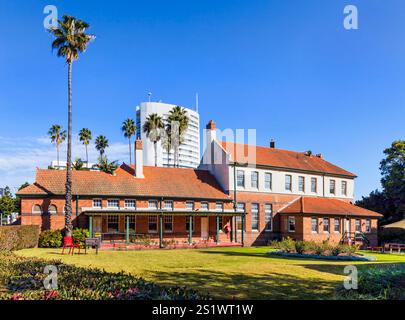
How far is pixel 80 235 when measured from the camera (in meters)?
29.2

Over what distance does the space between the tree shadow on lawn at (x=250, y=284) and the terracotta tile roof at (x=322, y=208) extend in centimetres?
2405

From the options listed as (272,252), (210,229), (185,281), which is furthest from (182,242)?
(185,281)

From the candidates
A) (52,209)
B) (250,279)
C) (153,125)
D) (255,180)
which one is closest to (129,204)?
(52,209)

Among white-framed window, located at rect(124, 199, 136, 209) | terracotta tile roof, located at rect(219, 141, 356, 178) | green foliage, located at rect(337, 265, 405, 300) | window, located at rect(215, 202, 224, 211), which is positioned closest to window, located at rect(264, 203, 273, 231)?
terracotta tile roof, located at rect(219, 141, 356, 178)

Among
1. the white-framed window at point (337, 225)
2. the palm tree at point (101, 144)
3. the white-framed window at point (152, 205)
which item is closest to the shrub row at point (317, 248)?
the white-framed window at point (152, 205)

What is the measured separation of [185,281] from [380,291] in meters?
5.98

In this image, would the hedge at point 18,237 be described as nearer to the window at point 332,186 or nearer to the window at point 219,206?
the window at point 219,206

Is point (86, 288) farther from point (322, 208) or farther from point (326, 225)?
point (322, 208)

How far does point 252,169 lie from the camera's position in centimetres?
3916

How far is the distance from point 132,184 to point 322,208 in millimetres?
19200

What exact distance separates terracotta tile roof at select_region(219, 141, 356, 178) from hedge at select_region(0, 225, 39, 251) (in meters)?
19.7

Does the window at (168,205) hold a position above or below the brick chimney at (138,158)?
below

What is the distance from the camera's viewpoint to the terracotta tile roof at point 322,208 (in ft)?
125
